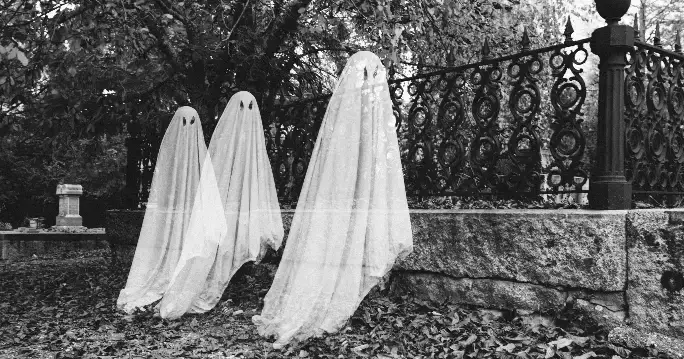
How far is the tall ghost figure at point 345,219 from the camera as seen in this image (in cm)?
408

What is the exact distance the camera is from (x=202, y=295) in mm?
5453

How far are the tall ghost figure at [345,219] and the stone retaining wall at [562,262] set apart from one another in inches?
16.1

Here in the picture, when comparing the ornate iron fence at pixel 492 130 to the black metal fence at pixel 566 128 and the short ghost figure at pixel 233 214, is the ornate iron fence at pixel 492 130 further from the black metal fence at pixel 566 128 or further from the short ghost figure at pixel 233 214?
the short ghost figure at pixel 233 214

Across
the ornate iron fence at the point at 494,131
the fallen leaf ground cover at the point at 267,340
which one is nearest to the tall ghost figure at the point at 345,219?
→ the fallen leaf ground cover at the point at 267,340

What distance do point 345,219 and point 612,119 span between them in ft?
6.03

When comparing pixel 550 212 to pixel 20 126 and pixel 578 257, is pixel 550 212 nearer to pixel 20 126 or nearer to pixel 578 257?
pixel 578 257

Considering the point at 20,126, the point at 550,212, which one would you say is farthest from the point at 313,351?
the point at 20,126

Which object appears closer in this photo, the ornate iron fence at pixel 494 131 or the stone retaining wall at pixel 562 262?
the stone retaining wall at pixel 562 262

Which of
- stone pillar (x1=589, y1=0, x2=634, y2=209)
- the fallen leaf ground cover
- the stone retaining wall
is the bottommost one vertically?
the fallen leaf ground cover

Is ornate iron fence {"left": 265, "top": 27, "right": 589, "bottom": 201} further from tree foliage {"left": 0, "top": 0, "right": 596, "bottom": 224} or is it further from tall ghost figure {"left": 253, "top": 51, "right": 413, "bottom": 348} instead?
tree foliage {"left": 0, "top": 0, "right": 596, "bottom": 224}

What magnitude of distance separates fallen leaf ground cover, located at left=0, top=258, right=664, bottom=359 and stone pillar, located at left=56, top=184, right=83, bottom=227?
11.5m

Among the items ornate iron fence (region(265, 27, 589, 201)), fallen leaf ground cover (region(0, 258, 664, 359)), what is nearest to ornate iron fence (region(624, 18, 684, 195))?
ornate iron fence (region(265, 27, 589, 201))

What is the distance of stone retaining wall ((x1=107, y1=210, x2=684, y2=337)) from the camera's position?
339 cm

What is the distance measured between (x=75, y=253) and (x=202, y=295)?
9.93 meters
